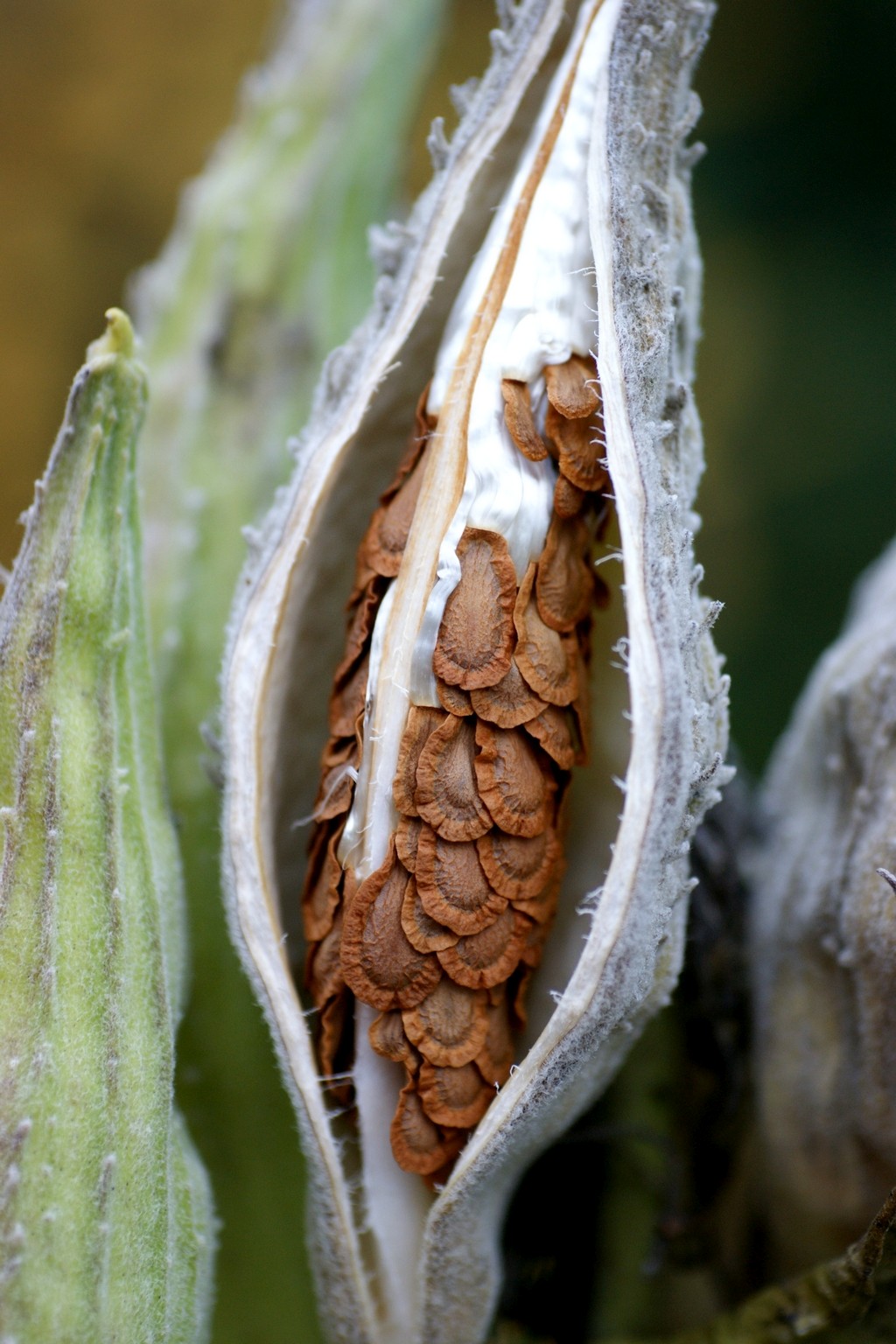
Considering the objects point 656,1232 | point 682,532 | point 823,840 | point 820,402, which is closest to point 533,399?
point 682,532

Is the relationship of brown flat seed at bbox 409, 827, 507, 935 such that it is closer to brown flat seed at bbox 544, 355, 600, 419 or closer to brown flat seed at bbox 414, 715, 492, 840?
brown flat seed at bbox 414, 715, 492, 840

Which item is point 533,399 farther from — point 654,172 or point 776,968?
point 776,968

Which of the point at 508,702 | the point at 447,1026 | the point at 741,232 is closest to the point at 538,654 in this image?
the point at 508,702

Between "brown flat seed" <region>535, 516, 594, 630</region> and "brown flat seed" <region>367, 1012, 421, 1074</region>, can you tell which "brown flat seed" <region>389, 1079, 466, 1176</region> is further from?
"brown flat seed" <region>535, 516, 594, 630</region>

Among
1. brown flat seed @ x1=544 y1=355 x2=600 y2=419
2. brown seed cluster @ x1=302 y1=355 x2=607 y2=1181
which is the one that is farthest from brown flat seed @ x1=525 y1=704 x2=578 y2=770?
brown flat seed @ x1=544 y1=355 x2=600 y2=419

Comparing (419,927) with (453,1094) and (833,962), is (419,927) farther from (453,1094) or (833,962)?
(833,962)

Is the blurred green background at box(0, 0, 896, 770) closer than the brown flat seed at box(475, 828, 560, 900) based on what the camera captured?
No

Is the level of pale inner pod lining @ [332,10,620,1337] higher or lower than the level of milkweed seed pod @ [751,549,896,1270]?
higher

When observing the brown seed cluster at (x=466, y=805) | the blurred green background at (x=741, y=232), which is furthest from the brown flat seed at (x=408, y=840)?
the blurred green background at (x=741, y=232)

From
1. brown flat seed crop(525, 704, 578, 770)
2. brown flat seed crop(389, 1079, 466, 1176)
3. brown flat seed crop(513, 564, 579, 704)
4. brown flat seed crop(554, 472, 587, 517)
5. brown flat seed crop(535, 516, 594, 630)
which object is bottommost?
brown flat seed crop(389, 1079, 466, 1176)
